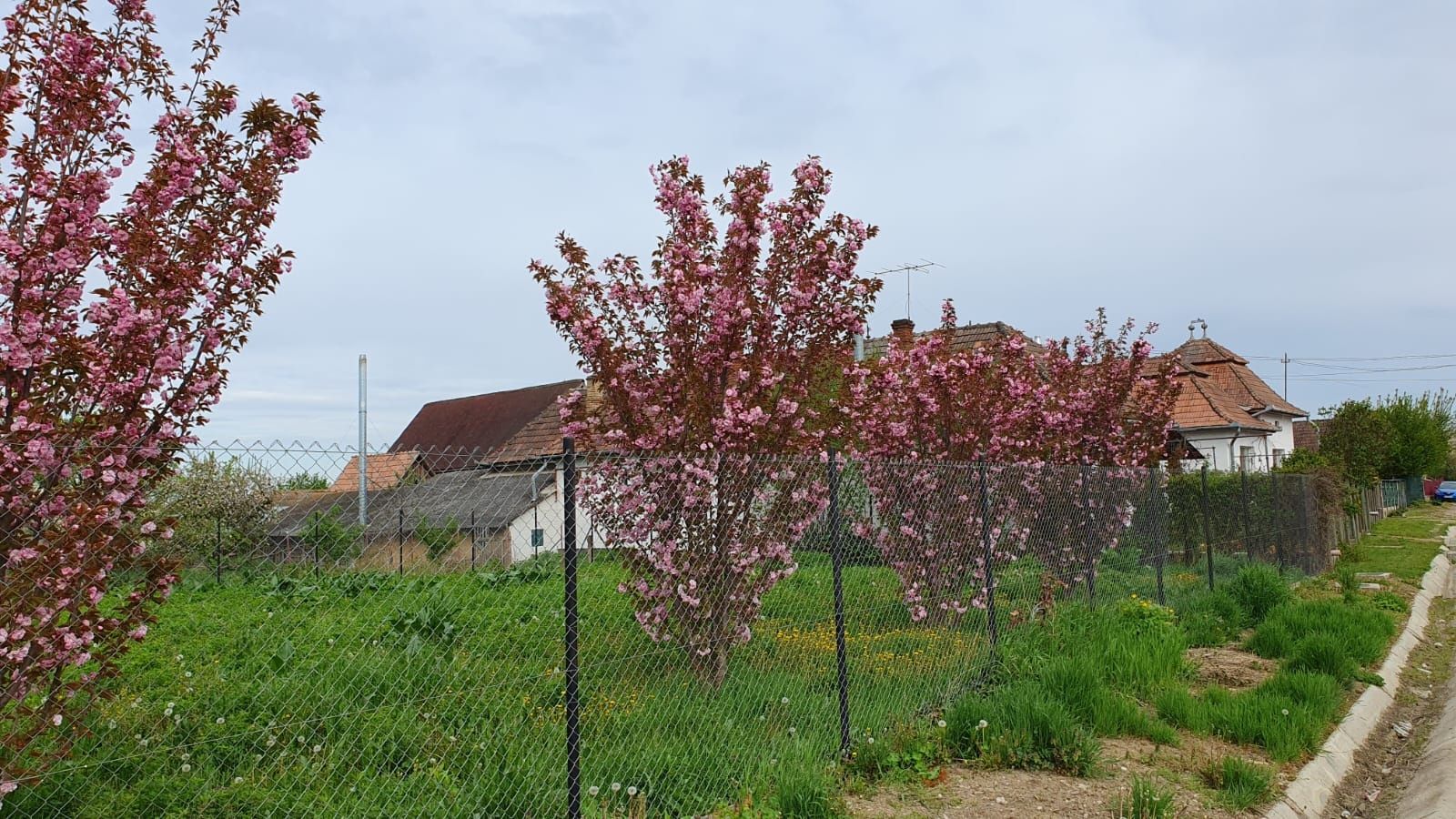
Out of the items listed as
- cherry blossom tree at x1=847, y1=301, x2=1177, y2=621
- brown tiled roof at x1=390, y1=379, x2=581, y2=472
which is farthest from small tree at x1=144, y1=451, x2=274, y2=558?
brown tiled roof at x1=390, y1=379, x2=581, y2=472

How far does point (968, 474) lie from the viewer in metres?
9.66

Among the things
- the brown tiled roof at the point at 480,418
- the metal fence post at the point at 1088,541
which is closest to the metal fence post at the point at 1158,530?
the metal fence post at the point at 1088,541

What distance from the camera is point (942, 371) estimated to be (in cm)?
988

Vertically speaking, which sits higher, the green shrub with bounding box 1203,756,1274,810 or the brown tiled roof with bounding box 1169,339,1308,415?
the brown tiled roof with bounding box 1169,339,1308,415

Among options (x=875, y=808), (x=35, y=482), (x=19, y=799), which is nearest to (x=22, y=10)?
(x=35, y=482)

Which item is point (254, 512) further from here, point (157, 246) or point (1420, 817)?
point (1420, 817)

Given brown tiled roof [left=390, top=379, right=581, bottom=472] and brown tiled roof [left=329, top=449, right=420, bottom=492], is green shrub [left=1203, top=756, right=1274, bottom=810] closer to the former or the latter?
brown tiled roof [left=329, top=449, right=420, bottom=492]

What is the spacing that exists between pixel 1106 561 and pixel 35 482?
10.5m

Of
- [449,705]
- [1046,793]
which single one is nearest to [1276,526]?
[1046,793]

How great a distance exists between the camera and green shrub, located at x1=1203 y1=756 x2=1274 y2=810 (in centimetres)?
520

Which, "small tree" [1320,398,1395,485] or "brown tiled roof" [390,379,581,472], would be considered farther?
"brown tiled roof" [390,379,581,472]

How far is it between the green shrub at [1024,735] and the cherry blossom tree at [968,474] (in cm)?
182

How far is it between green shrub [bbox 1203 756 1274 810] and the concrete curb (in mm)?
95

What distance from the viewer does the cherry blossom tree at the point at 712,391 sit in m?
6.86
